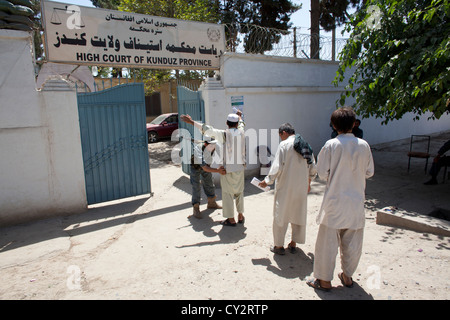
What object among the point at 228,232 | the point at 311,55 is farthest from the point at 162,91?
the point at 228,232

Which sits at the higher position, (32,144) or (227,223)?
(32,144)

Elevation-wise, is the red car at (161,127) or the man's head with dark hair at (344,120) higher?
the man's head with dark hair at (344,120)

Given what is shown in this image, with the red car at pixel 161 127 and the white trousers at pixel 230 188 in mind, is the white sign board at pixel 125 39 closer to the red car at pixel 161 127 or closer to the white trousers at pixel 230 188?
the white trousers at pixel 230 188

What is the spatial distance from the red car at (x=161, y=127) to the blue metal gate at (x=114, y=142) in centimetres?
798

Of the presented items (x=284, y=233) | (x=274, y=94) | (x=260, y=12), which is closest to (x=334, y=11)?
(x=260, y=12)

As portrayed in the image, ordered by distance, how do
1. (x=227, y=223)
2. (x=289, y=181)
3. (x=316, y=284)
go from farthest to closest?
1. (x=227, y=223)
2. (x=289, y=181)
3. (x=316, y=284)

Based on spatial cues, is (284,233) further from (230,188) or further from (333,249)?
(230,188)

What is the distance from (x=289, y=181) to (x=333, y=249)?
84 centimetres

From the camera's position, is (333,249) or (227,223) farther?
(227,223)

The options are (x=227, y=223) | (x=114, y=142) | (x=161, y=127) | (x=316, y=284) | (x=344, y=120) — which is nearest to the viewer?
(x=344, y=120)

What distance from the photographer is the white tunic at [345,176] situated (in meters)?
2.52

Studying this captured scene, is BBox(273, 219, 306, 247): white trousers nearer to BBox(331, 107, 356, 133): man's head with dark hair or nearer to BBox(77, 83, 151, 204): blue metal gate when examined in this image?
BBox(331, 107, 356, 133): man's head with dark hair

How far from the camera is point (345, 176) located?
2553mm

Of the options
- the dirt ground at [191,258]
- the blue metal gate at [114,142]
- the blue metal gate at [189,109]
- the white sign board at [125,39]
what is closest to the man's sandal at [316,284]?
the dirt ground at [191,258]
